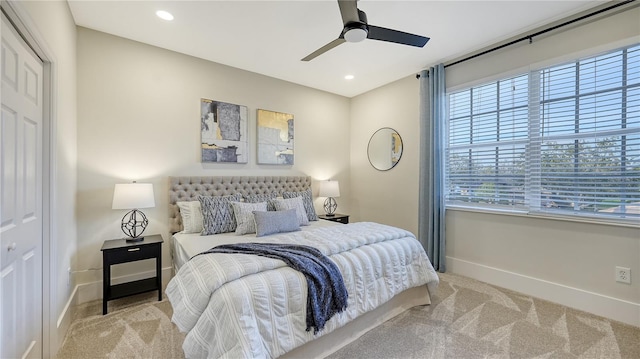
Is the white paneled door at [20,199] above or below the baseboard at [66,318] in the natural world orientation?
above

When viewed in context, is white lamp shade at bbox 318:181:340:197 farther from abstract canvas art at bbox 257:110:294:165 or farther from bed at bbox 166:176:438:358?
bed at bbox 166:176:438:358

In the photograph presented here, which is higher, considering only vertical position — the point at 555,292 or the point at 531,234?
the point at 531,234

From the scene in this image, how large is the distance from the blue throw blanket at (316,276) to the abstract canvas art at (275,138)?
7.11 ft

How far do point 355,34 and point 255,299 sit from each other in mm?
1984

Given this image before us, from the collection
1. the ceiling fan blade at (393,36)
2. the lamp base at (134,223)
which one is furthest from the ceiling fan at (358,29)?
the lamp base at (134,223)

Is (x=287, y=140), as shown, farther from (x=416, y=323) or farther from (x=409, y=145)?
(x=416, y=323)

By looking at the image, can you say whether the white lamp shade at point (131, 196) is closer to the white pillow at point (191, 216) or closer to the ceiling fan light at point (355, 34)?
the white pillow at point (191, 216)

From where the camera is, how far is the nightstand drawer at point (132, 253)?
8.48 ft

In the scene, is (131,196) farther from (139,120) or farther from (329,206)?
(329,206)

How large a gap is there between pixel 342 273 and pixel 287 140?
Answer: 8.96 feet

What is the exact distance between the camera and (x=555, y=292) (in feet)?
9.16

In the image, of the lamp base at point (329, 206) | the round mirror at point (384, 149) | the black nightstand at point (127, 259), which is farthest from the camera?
the lamp base at point (329, 206)

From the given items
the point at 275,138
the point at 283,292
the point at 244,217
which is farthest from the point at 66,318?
the point at 275,138

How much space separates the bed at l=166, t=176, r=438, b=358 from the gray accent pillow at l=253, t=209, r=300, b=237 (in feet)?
0.55
